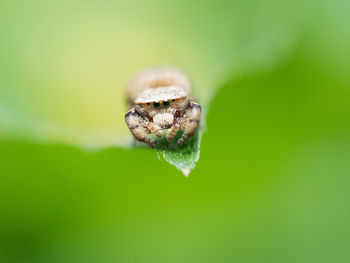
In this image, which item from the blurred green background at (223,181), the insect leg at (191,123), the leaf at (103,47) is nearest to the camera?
the insect leg at (191,123)

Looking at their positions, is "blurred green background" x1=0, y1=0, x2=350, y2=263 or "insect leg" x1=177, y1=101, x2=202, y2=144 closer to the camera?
"insect leg" x1=177, y1=101, x2=202, y2=144

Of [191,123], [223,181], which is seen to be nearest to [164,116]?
[191,123]

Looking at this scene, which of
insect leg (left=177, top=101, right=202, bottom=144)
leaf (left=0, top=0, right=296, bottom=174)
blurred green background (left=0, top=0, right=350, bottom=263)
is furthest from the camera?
leaf (left=0, top=0, right=296, bottom=174)

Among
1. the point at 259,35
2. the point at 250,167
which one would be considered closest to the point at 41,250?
the point at 250,167

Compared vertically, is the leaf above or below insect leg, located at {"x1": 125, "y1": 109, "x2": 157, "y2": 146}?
above

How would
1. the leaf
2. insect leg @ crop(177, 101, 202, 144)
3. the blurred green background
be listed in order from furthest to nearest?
the leaf
the blurred green background
insect leg @ crop(177, 101, 202, 144)

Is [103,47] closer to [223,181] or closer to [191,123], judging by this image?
[223,181]

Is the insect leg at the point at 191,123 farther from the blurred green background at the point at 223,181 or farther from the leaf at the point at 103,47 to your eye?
the leaf at the point at 103,47

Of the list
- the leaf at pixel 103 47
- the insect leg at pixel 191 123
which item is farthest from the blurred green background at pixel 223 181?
the insect leg at pixel 191 123

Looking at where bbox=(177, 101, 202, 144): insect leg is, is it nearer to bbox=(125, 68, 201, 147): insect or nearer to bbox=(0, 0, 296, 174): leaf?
bbox=(125, 68, 201, 147): insect

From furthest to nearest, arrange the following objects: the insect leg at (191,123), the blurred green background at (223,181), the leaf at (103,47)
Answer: the leaf at (103,47), the blurred green background at (223,181), the insect leg at (191,123)

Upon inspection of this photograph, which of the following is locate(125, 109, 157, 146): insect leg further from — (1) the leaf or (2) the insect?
(1) the leaf

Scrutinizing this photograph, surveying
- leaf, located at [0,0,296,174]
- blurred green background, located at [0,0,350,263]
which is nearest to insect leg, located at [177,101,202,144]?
blurred green background, located at [0,0,350,263]

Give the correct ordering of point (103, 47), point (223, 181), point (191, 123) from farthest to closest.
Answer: point (103, 47) → point (223, 181) → point (191, 123)
